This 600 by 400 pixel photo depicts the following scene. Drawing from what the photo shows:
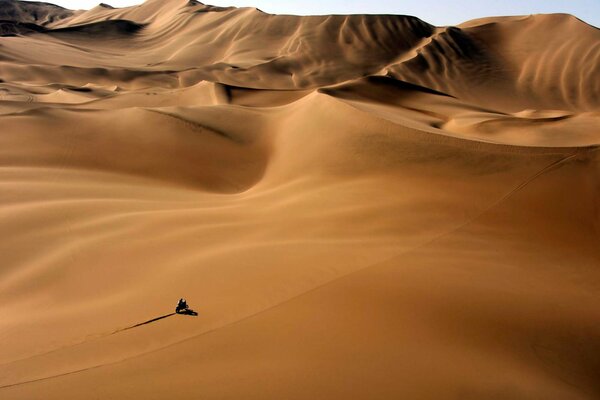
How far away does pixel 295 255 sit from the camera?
4.77m

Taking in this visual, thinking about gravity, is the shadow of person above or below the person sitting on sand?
below

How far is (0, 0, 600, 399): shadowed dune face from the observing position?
10.4 ft

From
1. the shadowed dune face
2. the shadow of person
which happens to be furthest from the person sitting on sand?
the shadowed dune face

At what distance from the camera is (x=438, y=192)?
675 centimetres

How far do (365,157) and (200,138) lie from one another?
4264 mm

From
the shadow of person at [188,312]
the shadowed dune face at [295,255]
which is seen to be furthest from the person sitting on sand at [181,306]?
the shadowed dune face at [295,255]

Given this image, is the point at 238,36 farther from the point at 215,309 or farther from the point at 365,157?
the point at 215,309

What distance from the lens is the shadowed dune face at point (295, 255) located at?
10.4ft

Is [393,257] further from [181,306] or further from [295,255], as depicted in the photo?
[181,306]

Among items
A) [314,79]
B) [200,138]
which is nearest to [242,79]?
[314,79]

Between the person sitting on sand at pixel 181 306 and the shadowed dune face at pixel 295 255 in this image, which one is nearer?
the shadowed dune face at pixel 295 255

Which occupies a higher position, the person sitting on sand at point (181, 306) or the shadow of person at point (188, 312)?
the person sitting on sand at point (181, 306)

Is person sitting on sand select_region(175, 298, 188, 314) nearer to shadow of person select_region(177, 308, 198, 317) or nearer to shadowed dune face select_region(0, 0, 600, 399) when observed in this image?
shadow of person select_region(177, 308, 198, 317)

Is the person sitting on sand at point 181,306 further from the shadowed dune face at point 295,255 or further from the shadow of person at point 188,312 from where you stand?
the shadowed dune face at point 295,255
